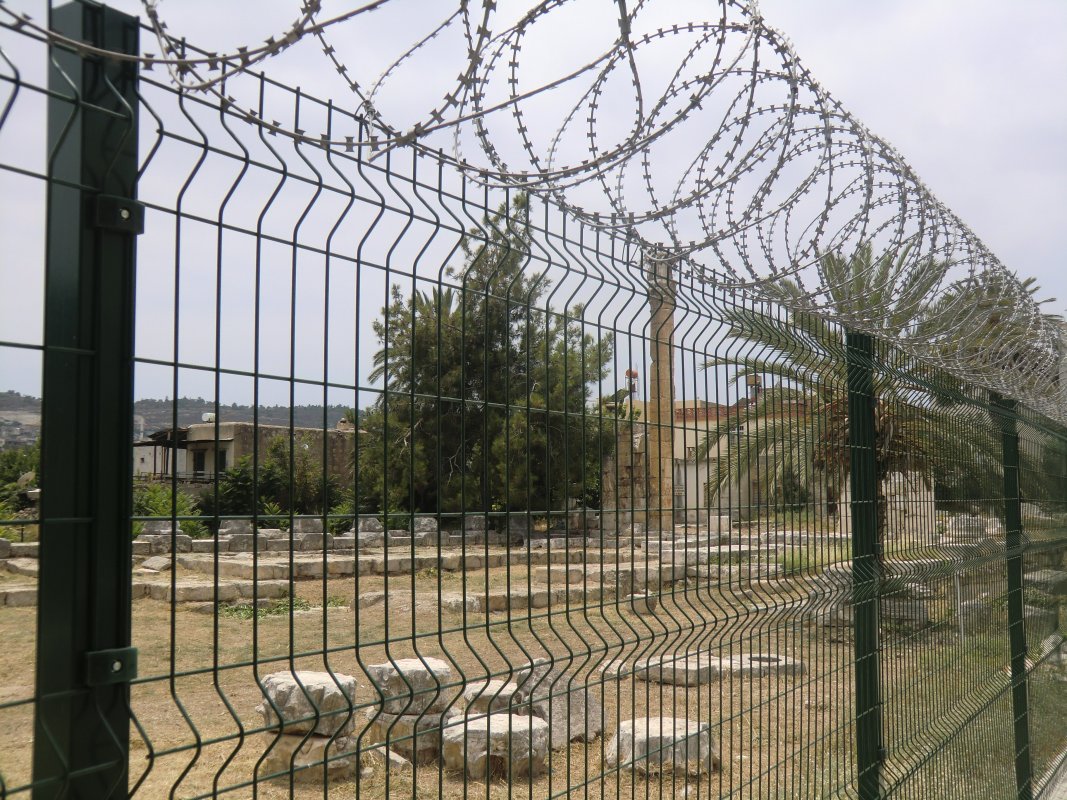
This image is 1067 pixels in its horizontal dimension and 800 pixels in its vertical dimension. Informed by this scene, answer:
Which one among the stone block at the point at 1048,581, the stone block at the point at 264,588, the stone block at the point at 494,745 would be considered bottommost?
the stone block at the point at 494,745

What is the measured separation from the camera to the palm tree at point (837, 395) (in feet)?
12.9

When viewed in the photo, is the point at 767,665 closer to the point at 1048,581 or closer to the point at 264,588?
the point at 1048,581

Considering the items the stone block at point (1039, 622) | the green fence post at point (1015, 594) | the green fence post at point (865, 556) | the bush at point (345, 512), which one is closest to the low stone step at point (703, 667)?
the green fence post at point (865, 556)

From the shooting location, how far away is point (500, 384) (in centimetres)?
352

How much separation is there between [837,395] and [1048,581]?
5559 millimetres

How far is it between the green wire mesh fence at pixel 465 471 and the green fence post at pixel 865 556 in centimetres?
2

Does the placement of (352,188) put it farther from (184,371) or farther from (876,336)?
(876,336)

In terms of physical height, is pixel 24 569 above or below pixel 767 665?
above

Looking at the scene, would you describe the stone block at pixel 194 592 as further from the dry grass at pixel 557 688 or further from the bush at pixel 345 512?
the bush at pixel 345 512

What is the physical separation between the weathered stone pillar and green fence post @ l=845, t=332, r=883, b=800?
166 cm

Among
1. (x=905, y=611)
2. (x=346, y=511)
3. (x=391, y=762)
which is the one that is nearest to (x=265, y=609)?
(x=391, y=762)

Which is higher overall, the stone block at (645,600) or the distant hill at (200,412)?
the distant hill at (200,412)

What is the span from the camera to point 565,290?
2732 millimetres

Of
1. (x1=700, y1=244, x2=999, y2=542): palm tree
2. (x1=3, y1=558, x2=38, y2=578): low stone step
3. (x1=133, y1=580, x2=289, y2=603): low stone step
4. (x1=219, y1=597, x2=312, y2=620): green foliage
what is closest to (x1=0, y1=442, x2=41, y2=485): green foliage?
(x1=3, y1=558, x2=38, y2=578): low stone step
